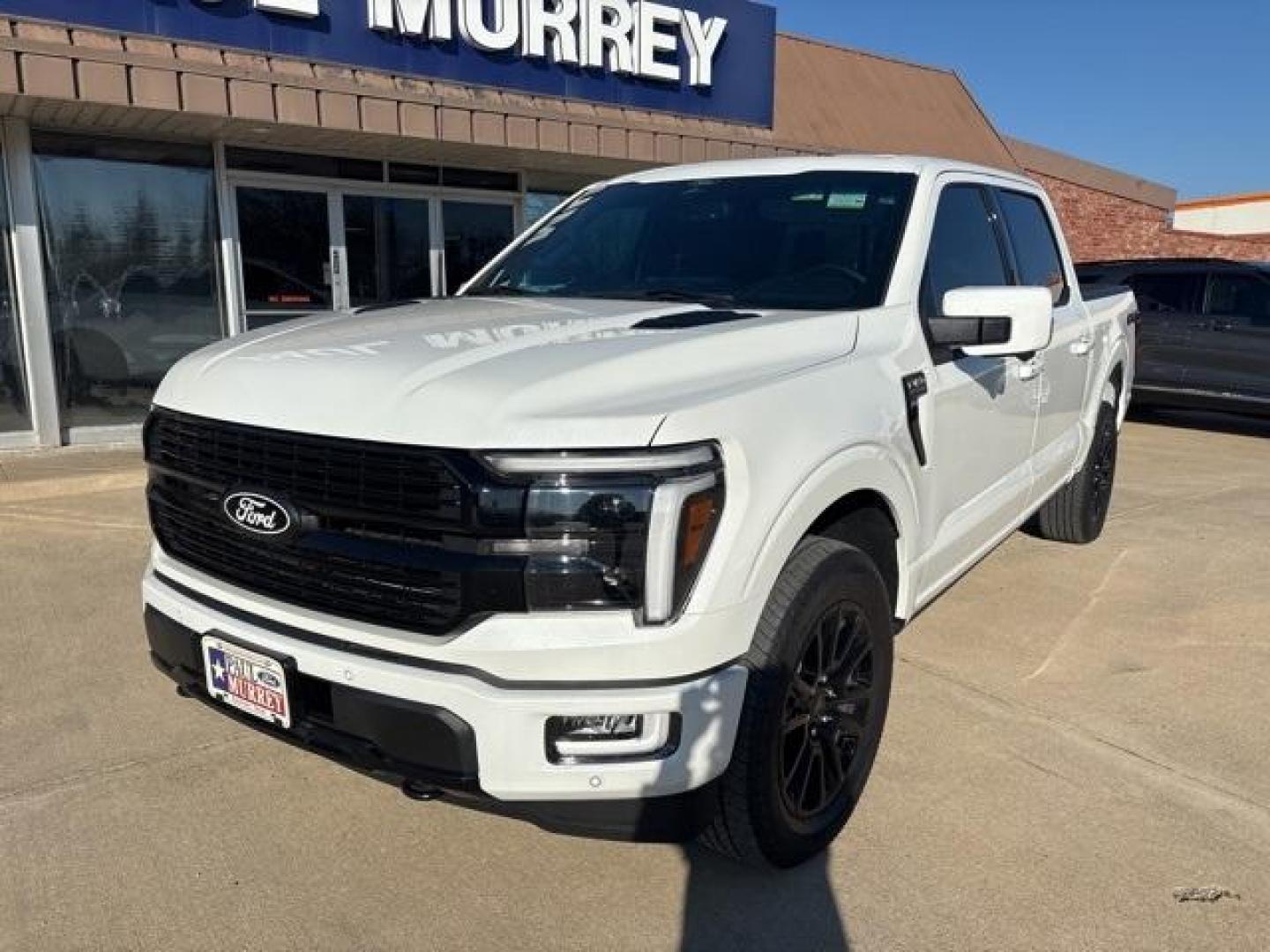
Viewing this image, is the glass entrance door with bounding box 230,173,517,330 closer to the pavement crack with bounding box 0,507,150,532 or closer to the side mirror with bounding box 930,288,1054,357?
the pavement crack with bounding box 0,507,150,532

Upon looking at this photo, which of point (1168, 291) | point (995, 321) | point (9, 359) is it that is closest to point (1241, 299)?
Answer: point (1168, 291)

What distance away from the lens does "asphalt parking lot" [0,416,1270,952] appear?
8.14 ft

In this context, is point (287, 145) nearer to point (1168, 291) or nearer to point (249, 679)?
point (249, 679)

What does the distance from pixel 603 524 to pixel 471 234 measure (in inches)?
358

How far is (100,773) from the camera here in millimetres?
3195

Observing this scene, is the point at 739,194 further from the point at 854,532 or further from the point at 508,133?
the point at 508,133

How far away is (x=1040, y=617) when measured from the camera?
4641 millimetres

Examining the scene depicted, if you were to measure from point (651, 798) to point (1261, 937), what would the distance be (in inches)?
62.3

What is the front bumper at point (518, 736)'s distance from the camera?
82.6 inches

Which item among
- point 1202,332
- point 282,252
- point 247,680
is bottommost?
point 247,680

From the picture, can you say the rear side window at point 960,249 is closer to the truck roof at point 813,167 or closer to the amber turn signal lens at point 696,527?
the truck roof at point 813,167

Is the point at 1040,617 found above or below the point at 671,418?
below

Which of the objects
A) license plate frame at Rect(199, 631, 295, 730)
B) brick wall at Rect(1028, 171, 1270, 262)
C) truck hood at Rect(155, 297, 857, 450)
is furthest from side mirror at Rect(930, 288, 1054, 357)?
brick wall at Rect(1028, 171, 1270, 262)

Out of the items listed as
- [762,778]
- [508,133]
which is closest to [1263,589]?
[762,778]
